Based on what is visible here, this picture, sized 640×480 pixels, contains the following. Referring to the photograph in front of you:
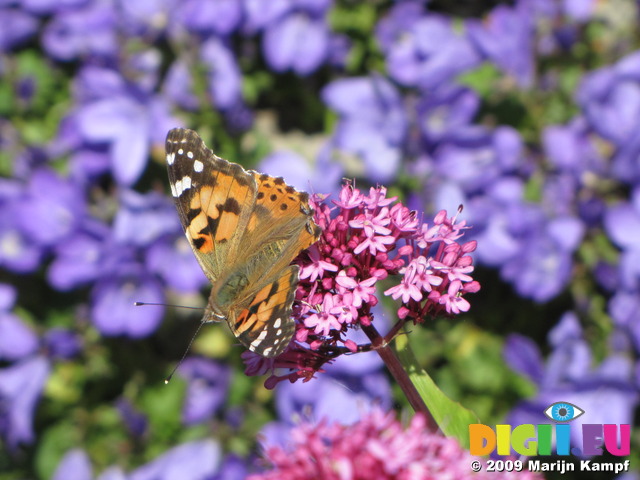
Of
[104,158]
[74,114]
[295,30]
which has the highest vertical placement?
[295,30]

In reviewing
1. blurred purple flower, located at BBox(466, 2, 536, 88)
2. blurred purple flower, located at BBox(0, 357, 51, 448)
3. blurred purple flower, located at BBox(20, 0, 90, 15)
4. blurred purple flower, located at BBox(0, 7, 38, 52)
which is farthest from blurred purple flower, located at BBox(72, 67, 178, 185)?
blurred purple flower, located at BBox(466, 2, 536, 88)

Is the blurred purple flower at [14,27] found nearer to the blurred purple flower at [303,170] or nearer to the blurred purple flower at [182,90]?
the blurred purple flower at [182,90]

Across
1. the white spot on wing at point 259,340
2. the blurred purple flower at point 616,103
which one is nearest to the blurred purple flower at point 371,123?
the blurred purple flower at point 616,103

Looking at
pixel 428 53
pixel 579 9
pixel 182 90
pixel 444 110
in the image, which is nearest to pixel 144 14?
pixel 182 90

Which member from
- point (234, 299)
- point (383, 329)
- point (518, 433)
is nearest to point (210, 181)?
point (234, 299)

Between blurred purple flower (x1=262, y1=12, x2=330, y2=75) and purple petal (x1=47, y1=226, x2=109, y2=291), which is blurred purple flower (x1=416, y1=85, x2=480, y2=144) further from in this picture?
purple petal (x1=47, y1=226, x2=109, y2=291)

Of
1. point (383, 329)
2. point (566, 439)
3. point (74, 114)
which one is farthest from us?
point (74, 114)

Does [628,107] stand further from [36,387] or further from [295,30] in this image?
[36,387]
